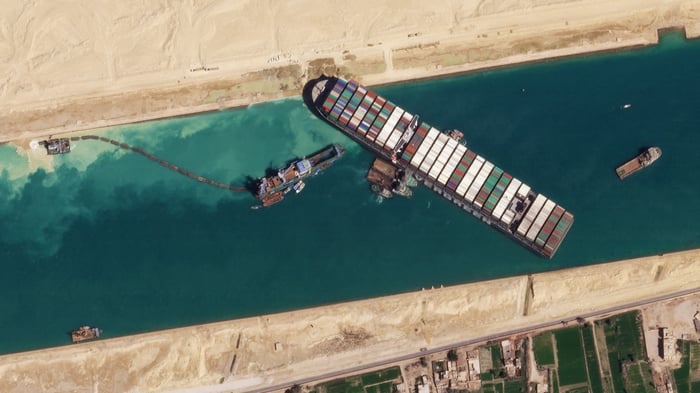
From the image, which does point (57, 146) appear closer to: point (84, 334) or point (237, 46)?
point (84, 334)

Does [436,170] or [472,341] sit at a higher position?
[436,170]

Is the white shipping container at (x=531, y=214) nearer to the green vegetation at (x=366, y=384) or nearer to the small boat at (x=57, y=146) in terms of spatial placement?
the green vegetation at (x=366, y=384)

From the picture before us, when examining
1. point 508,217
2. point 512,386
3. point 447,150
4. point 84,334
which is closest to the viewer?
point 508,217

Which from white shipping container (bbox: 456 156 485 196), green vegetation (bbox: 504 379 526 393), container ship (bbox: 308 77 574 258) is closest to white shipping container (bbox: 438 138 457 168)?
container ship (bbox: 308 77 574 258)

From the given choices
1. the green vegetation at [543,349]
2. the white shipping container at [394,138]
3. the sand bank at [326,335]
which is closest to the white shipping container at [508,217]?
the sand bank at [326,335]

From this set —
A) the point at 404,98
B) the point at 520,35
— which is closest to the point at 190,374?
the point at 404,98

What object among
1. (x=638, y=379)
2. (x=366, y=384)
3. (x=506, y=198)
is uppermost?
(x=506, y=198)

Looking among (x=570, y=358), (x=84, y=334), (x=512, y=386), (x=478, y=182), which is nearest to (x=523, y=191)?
(x=478, y=182)

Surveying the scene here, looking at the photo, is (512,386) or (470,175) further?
(512,386)
